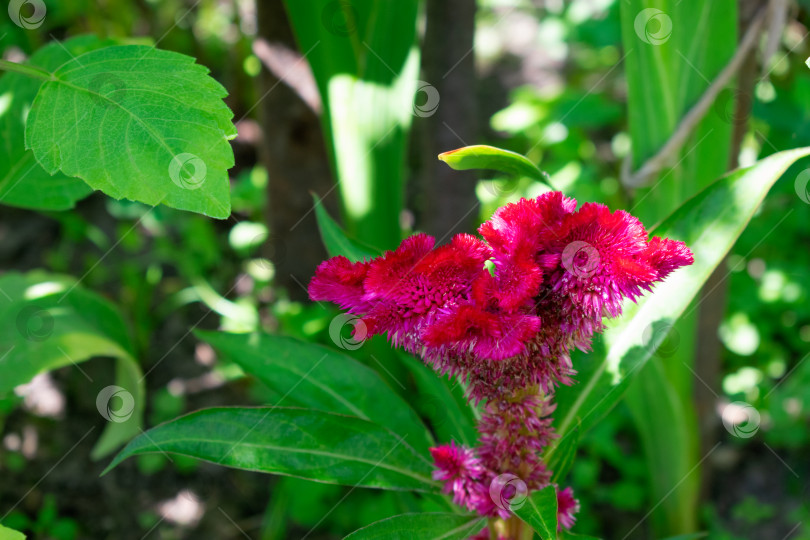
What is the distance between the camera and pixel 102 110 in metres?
0.67

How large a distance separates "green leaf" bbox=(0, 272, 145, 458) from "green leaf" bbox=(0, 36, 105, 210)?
0.82ft

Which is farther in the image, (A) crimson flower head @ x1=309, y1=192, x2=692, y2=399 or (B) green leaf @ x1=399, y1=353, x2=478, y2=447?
(B) green leaf @ x1=399, y1=353, x2=478, y2=447

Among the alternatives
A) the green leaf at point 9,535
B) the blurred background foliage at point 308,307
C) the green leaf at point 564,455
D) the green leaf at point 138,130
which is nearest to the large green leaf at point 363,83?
the blurred background foliage at point 308,307

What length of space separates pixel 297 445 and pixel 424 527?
0.53 feet

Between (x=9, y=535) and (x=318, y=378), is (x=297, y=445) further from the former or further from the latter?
(x=9, y=535)

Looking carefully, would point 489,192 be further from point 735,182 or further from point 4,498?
point 4,498

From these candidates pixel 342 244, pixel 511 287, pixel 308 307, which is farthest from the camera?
pixel 308 307

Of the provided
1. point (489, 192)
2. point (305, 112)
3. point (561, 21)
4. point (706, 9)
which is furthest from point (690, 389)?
point (561, 21)

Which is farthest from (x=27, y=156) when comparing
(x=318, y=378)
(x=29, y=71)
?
(x=318, y=378)

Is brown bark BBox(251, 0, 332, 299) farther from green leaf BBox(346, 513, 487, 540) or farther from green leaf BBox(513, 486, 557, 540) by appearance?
green leaf BBox(513, 486, 557, 540)

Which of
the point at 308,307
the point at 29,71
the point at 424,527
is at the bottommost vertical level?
the point at 308,307

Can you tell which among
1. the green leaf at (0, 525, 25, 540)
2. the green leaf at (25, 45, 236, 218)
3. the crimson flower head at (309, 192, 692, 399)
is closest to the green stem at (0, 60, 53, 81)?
the green leaf at (25, 45, 236, 218)

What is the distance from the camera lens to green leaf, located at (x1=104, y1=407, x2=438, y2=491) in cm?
70

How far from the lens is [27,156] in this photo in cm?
107
